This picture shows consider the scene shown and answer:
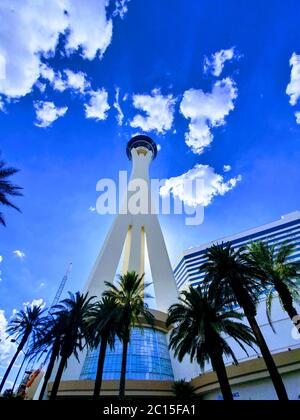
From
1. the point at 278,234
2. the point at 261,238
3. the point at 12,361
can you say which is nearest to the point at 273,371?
the point at 12,361

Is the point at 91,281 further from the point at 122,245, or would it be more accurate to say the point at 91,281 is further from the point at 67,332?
the point at 67,332

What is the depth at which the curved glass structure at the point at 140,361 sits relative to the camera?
3704 cm

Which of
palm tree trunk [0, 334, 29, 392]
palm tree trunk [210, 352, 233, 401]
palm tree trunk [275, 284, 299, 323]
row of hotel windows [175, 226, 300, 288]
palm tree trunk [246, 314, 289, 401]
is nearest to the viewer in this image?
palm tree trunk [246, 314, 289, 401]

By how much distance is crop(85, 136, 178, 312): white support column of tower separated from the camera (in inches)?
2386

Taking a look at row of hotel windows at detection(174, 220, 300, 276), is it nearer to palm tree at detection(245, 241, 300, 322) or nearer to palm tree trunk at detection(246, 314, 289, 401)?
palm tree at detection(245, 241, 300, 322)

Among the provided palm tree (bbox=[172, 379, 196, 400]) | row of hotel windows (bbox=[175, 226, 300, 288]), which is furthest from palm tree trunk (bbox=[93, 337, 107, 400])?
row of hotel windows (bbox=[175, 226, 300, 288])

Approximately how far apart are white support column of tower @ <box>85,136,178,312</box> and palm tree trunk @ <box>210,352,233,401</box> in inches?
1494

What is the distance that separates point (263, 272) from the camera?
21.5m

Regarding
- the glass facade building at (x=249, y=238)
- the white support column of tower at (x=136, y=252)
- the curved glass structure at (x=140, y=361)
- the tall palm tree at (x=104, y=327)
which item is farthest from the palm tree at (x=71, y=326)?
Answer: the glass facade building at (x=249, y=238)

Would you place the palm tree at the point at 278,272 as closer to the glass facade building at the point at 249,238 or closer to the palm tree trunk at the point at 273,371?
the palm tree trunk at the point at 273,371

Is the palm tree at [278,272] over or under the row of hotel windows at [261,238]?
under

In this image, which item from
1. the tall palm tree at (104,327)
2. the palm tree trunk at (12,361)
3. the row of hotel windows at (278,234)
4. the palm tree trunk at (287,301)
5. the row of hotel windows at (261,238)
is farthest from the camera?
the row of hotel windows at (278,234)

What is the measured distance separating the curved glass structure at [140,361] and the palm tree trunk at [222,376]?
17.8 metres
